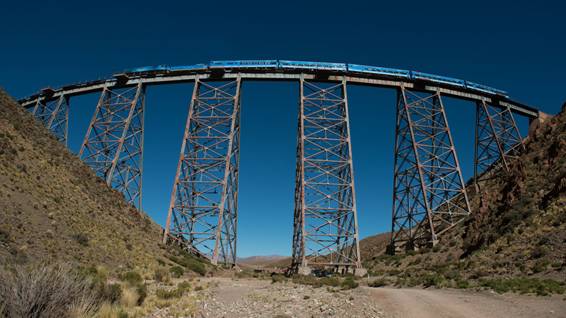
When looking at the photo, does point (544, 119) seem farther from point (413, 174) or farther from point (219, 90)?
point (219, 90)

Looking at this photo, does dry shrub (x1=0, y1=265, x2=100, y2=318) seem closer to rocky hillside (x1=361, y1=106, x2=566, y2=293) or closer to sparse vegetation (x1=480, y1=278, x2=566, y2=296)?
sparse vegetation (x1=480, y1=278, x2=566, y2=296)

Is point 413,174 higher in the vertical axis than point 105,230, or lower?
higher

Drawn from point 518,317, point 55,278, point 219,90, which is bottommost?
point 518,317

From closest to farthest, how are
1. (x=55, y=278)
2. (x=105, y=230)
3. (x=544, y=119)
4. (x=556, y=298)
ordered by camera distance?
(x=55, y=278) < (x=556, y=298) < (x=105, y=230) < (x=544, y=119)

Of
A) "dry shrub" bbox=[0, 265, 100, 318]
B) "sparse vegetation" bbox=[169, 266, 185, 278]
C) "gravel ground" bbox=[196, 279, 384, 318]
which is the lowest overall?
"gravel ground" bbox=[196, 279, 384, 318]

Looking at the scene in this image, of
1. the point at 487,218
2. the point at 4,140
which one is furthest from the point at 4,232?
the point at 487,218

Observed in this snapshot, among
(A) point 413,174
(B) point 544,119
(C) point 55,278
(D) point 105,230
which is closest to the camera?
(C) point 55,278

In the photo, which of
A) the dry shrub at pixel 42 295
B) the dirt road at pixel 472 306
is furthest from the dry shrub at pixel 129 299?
the dirt road at pixel 472 306

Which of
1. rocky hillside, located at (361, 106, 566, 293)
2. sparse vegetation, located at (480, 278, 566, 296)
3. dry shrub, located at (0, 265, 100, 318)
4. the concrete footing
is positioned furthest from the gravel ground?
the concrete footing
